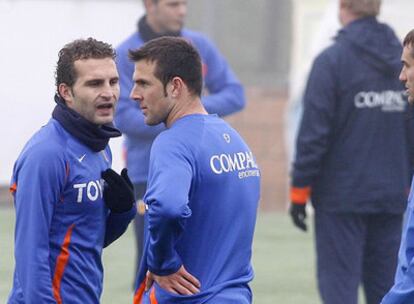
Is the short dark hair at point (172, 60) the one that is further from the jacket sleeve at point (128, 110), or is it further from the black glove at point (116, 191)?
the jacket sleeve at point (128, 110)

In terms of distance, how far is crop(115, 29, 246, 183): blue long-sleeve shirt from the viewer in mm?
9031

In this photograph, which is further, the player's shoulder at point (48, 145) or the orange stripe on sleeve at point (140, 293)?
the orange stripe on sleeve at point (140, 293)

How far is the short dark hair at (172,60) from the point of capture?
5.49 meters

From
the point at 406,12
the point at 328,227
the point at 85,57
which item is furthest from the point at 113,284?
the point at 406,12

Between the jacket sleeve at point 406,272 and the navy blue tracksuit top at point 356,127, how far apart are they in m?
2.82

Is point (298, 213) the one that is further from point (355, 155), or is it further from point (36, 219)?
point (36, 219)

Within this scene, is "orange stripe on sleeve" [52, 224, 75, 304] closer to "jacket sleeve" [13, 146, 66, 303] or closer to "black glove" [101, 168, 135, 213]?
"jacket sleeve" [13, 146, 66, 303]

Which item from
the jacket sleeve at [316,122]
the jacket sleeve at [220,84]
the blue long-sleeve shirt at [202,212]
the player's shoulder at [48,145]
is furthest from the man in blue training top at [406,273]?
the jacket sleeve at [220,84]

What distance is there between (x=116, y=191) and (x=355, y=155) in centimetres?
264

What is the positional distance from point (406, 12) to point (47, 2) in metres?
3.88

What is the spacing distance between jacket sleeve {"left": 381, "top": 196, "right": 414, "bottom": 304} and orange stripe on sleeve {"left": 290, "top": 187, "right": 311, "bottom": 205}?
2898 millimetres

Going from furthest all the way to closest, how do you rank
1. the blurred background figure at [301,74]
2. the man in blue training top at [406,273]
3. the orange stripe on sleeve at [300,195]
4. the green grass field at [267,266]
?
the blurred background figure at [301,74] < the green grass field at [267,266] < the orange stripe on sleeve at [300,195] < the man in blue training top at [406,273]

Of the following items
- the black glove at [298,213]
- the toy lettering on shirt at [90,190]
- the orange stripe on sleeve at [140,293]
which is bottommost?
the black glove at [298,213]

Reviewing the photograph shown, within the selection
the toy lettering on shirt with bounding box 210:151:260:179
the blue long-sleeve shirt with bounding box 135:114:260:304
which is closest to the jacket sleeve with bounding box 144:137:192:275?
the blue long-sleeve shirt with bounding box 135:114:260:304
